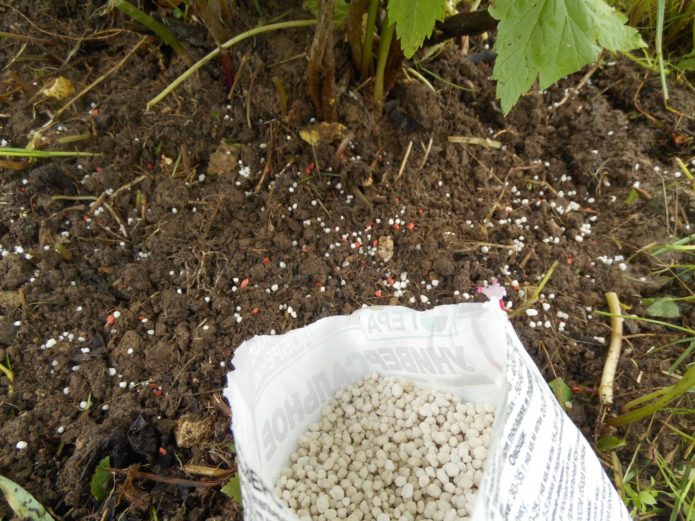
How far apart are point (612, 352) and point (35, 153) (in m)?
1.30

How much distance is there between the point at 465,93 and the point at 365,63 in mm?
278

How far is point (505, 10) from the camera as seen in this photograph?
0.73m

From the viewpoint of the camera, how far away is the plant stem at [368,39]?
959 millimetres

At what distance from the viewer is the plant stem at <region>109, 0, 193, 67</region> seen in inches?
41.4

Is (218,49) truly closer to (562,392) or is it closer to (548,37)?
(548,37)

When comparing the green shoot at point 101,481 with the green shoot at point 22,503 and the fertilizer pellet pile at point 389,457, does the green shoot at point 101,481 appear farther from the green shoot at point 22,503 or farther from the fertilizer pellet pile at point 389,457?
the fertilizer pellet pile at point 389,457

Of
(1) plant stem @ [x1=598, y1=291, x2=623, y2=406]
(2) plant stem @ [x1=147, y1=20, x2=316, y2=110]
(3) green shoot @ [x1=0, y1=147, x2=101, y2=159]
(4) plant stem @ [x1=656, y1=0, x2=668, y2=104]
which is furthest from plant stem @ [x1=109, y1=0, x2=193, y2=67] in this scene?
(1) plant stem @ [x1=598, y1=291, x2=623, y2=406]

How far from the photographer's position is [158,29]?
1120mm

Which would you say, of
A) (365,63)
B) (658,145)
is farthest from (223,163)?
(658,145)

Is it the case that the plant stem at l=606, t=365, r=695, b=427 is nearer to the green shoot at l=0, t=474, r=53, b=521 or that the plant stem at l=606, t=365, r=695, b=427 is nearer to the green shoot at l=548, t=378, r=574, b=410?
the green shoot at l=548, t=378, r=574, b=410

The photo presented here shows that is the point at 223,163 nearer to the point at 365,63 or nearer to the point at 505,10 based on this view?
the point at 365,63

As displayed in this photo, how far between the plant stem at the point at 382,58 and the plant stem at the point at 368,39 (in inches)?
0.9

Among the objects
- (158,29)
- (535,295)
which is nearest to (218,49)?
(158,29)

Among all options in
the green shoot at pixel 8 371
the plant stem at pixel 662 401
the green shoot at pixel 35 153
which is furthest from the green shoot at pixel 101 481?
the plant stem at pixel 662 401
